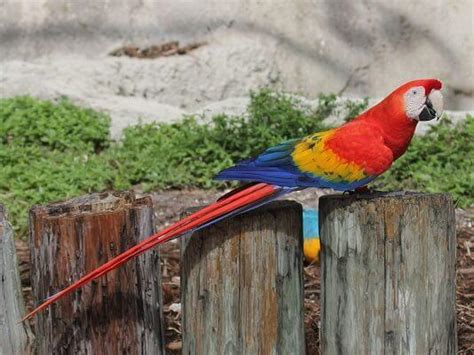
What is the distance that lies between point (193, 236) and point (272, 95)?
317 cm

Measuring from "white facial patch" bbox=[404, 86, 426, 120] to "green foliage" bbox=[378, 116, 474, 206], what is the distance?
2.23 m

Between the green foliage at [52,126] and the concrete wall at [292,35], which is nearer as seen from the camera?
the green foliage at [52,126]

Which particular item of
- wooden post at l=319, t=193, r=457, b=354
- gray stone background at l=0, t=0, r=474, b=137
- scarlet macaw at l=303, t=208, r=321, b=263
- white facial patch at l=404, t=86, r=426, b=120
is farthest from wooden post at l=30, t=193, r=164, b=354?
gray stone background at l=0, t=0, r=474, b=137

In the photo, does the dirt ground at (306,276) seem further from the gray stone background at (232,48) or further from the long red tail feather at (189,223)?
the gray stone background at (232,48)

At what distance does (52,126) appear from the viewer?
5.31 m

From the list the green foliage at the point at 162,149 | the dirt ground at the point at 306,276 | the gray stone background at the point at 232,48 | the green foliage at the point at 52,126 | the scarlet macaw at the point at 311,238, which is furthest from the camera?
the gray stone background at the point at 232,48

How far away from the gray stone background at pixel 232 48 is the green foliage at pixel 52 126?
0.78 feet

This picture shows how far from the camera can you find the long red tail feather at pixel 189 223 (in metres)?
2.29

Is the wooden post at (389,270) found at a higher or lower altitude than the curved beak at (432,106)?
lower

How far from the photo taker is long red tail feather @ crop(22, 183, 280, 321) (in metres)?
2.29

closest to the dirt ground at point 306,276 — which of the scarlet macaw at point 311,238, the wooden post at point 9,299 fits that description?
the scarlet macaw at point 311,238

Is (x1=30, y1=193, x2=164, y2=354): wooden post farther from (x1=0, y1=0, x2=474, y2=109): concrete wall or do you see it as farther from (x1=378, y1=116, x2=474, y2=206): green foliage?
(x1=0, y1=0, x2=474, y2=109): concrete wall

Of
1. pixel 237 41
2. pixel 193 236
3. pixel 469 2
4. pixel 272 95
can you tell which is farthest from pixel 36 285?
pixel 469 2

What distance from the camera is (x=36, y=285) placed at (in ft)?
→ 8.07
